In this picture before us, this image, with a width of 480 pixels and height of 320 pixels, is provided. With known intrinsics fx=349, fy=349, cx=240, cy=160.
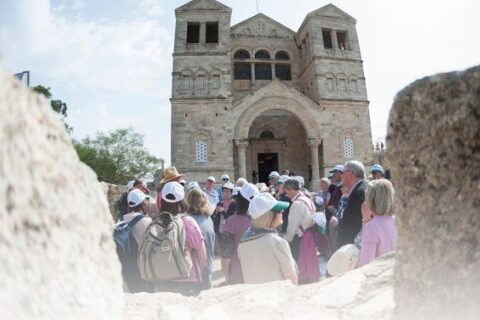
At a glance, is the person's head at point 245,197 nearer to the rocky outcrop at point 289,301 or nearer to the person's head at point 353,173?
the person's head at point 353,173

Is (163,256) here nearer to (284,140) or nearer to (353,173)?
(353,173)

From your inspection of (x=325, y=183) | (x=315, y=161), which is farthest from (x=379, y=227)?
(x=315, y=161)

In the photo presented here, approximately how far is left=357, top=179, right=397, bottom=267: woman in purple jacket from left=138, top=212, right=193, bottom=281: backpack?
1431 mm

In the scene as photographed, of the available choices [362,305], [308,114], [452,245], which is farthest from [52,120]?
[308,114]

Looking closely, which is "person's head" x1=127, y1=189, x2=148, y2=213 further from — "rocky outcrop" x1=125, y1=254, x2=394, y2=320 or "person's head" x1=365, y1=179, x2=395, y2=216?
"person's head" x1=365, y1=179, x2=395, y2=216

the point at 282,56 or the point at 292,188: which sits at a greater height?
the point at 282,56

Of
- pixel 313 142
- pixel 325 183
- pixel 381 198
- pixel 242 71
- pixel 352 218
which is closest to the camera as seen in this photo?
pixel 381 198

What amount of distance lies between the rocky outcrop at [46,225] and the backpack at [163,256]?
173cm

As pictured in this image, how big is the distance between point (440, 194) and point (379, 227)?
172cm

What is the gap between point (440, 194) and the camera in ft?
3.91

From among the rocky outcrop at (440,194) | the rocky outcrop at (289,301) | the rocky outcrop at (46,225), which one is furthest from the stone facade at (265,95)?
the rocky outcrop at (46,225)

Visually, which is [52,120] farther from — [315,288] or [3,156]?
[315,288]

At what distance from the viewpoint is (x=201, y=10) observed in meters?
21.3

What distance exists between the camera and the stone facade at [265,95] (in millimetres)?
18625
